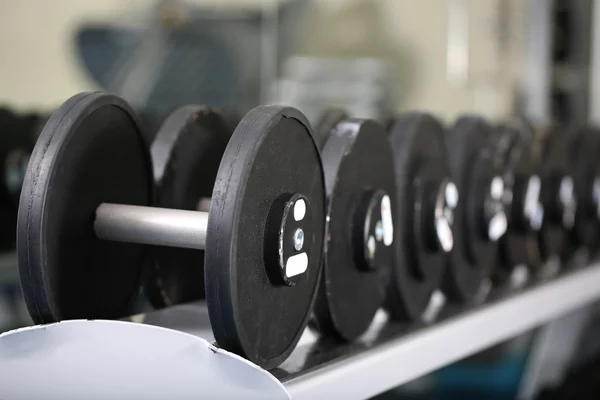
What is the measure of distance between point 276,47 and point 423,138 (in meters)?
2.71

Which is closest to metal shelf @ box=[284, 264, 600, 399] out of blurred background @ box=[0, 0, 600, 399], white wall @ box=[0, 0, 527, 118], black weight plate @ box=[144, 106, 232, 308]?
black weight plate @ box=[144, 106, 232, 308]

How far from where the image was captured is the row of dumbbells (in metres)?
0.61

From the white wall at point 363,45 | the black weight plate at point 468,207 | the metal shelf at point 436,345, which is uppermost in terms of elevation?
the white wall at point 363,45

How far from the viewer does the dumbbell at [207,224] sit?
0.59 metres

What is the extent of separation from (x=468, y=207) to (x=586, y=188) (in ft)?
1.80

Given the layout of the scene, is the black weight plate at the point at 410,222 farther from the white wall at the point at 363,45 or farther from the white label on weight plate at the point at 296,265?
the white wall at the point at 363,45

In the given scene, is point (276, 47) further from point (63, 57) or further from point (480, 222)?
point (480, 222)

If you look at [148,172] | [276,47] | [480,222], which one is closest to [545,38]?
[276,47]

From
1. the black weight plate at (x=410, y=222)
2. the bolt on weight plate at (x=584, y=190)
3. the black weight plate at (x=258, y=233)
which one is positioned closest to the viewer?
the black weight plate at (x=258, y=233)

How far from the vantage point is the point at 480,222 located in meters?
1.07

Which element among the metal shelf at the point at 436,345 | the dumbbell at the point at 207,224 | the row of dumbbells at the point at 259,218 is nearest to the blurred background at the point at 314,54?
the metal shelf at the point at 436,345

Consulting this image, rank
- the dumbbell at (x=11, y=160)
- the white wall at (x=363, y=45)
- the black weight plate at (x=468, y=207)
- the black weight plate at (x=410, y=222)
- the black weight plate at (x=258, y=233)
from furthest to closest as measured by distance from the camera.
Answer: the white wall at (x=363, y=45)
the dumbbell at (x=11, y=160)
the black weight plate at (x=468, y=207)
the black weight plate at (x=410, y=222)
the black weight plate at (x=258, y=233)

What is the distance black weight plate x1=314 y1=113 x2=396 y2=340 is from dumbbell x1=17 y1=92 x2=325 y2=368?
0.04 metres

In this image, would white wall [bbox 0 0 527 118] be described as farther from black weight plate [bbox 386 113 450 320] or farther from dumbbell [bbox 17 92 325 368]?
dumbbell [bbox 17 92 325 368]
